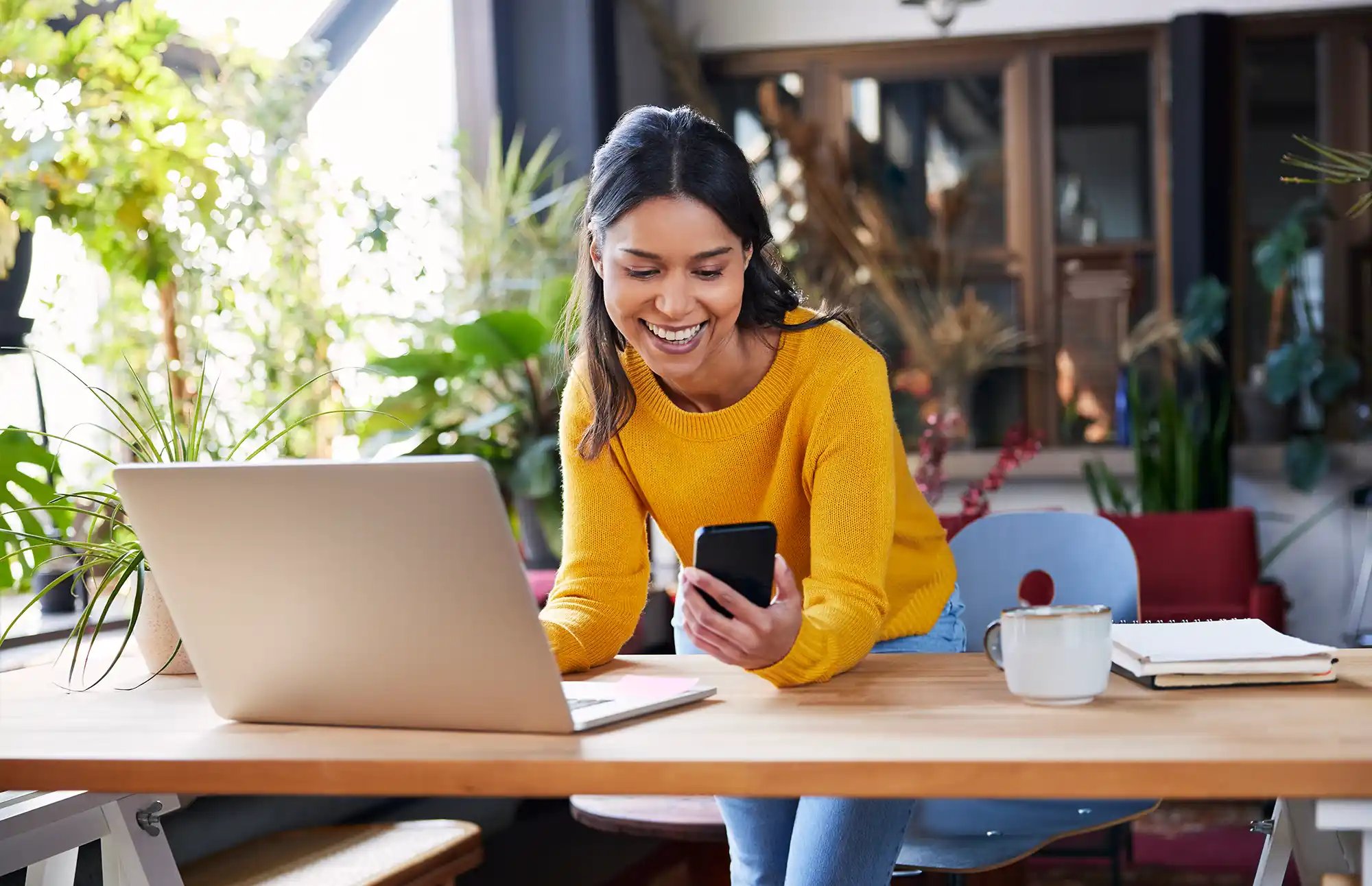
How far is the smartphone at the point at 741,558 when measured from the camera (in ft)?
3.77

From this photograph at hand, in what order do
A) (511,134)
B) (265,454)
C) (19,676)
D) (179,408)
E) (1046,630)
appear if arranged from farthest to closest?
(511,134) → (265,454) → (179,408) → (19,676) → (1046,630)

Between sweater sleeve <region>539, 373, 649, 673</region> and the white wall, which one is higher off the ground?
the white wall

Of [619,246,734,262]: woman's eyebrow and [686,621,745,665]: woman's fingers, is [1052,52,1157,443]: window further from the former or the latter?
[686,621,745,665]: woman's fingers

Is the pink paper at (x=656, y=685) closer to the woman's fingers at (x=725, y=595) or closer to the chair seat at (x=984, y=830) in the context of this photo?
the woman's fingers at (x=725, y=595)

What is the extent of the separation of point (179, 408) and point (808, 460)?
162 cm

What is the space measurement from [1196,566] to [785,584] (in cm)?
307

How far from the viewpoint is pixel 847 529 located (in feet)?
4.51

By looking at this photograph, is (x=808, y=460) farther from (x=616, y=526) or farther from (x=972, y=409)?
(x=972, y=409)

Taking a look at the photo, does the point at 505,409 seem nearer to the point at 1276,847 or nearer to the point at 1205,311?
the point at 1276,847

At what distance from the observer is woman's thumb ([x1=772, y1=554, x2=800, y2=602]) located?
4.09 ft

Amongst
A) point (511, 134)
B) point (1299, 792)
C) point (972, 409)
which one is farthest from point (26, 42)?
point (972, 409)

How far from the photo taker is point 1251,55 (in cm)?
522

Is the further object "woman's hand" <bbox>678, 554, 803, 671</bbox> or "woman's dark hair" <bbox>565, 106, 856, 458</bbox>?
"woman's dark hair" <bbox>565, 106, 856, 458</bbox>

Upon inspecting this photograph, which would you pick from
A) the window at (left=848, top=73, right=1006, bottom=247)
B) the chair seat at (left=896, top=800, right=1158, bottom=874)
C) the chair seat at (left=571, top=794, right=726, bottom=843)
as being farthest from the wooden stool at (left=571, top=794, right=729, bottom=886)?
the window at (left=848, top=73, right=1006, bottom=247)
